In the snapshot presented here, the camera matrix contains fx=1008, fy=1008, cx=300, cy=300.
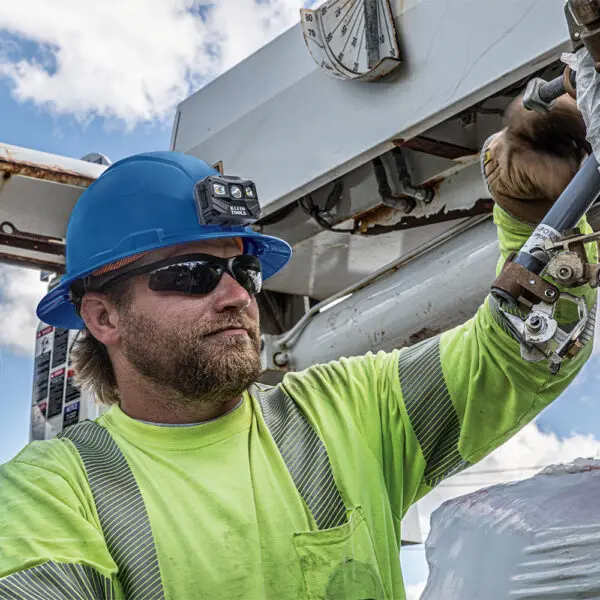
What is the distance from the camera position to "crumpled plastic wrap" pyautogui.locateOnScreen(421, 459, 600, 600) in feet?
3.20

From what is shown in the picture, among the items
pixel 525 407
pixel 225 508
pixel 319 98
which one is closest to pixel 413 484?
pixel 525 407

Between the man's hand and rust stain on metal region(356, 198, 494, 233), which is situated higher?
rust stain on metal region(356, 198, 494, 233)

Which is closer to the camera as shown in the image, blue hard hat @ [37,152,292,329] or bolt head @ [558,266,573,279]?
bolt head @ [558,266,573,279]

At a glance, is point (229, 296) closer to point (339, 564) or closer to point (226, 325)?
point (226, 325)

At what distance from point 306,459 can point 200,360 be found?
0.24 metres

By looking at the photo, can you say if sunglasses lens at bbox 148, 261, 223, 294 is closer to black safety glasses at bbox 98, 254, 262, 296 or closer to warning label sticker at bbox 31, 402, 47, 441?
Result: black safety glasses at bbox 98, 254, 262, 296

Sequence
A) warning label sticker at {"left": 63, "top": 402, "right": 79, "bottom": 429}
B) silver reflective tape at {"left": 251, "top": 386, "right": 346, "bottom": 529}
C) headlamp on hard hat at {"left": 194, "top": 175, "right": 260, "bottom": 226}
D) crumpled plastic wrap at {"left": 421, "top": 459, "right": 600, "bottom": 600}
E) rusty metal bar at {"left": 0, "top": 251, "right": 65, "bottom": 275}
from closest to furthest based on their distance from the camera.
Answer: crumpled plastic wrap at {"left": 421, "top": 459, "right": 600, "bottom": 600} → silver reflective tape at {"left": 251, "top": 386, "right": 346, "bottom": 529} → headlamp on hard hat at {"left": 194, "top": 175, "right": 260, "bottom": 226} → rusty metal bar at {"left": 0, "top": 251, "right": 65, "bottom": 275} → warning label sticker at {"left": 63, "top": 402, "right": 79, "bottom": 429}

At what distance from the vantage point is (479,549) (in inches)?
42.4

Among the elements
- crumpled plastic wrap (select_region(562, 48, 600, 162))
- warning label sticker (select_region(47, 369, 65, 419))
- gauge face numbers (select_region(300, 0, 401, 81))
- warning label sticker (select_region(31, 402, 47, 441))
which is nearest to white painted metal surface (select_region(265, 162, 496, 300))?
gauge face numbers (select_region(300, 0, 401, 81))

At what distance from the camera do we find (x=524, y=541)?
103cm

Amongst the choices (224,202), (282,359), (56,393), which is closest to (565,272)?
(224,202)

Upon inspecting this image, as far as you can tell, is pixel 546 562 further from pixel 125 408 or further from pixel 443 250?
pixel 443 250

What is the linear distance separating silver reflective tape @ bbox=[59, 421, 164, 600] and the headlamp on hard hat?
1.42 feet

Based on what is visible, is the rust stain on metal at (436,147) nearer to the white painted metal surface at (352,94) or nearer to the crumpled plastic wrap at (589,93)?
the white painted metal surface at (352,94)
